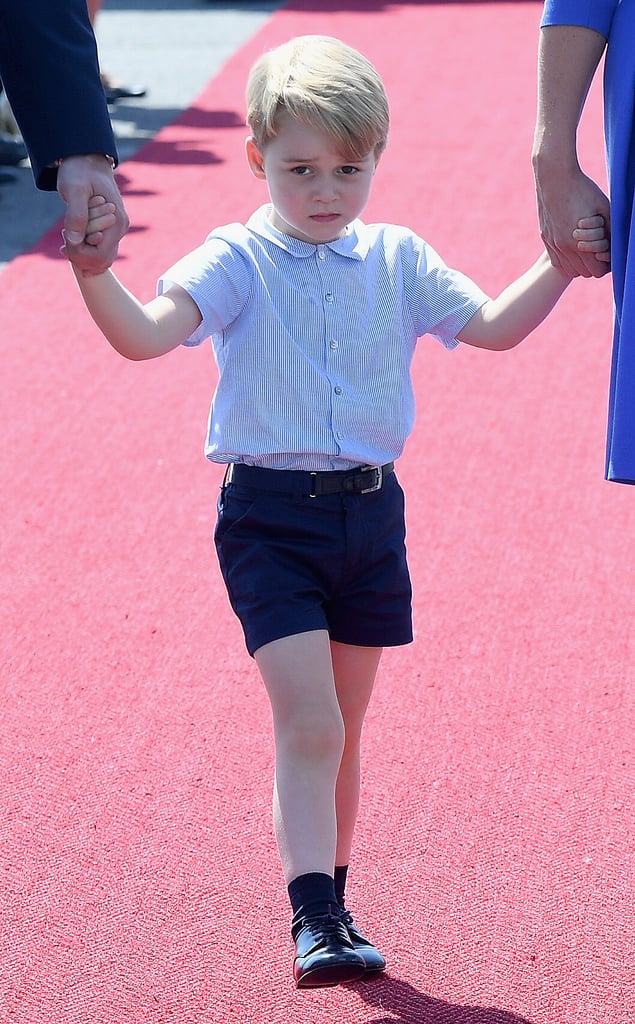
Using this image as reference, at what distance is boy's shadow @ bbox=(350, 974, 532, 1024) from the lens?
2510mm

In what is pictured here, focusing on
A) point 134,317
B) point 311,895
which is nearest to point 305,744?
point 311,895

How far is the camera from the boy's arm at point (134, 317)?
7.53 feet

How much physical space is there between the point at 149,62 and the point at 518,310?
10480 mm

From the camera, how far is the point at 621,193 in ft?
7.11

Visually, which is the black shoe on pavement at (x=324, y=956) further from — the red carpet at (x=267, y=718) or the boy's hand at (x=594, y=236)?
the boy's hand at (x=594, y=236)

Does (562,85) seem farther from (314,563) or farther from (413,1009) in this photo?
(413,1009)

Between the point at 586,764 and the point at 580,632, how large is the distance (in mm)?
665

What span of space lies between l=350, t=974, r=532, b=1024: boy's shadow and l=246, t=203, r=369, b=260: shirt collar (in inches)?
50.3

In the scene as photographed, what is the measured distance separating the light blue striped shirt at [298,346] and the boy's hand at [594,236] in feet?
1.25

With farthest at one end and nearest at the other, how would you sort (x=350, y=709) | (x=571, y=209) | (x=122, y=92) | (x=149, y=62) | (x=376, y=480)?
1. (x=149, y=62)
2. (x=122, y=92)
3. (x=350, y=709)
4. (x=376, y=480)
5. (x=571, y=209)

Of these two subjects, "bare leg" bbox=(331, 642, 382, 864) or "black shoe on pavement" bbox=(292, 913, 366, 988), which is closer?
"black shoe on pavement" bbox=(292, 913, 366, 988)

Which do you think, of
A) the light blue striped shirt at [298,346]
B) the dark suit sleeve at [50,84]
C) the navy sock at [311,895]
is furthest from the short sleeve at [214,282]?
the navy sock at [311,895]

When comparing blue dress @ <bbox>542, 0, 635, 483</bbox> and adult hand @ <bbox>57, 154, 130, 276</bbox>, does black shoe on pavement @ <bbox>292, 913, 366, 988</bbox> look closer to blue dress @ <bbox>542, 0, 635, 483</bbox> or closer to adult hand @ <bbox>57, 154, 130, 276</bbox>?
blue dress @ <bbox>542, 0, 635, 483</bbox>

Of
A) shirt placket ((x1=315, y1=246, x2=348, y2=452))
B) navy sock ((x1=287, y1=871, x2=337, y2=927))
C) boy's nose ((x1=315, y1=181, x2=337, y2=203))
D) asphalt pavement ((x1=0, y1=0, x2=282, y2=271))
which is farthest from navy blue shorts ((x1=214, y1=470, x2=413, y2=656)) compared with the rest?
asphalt pavement ((x1=0, y1=0, x2=282, y2=271))
